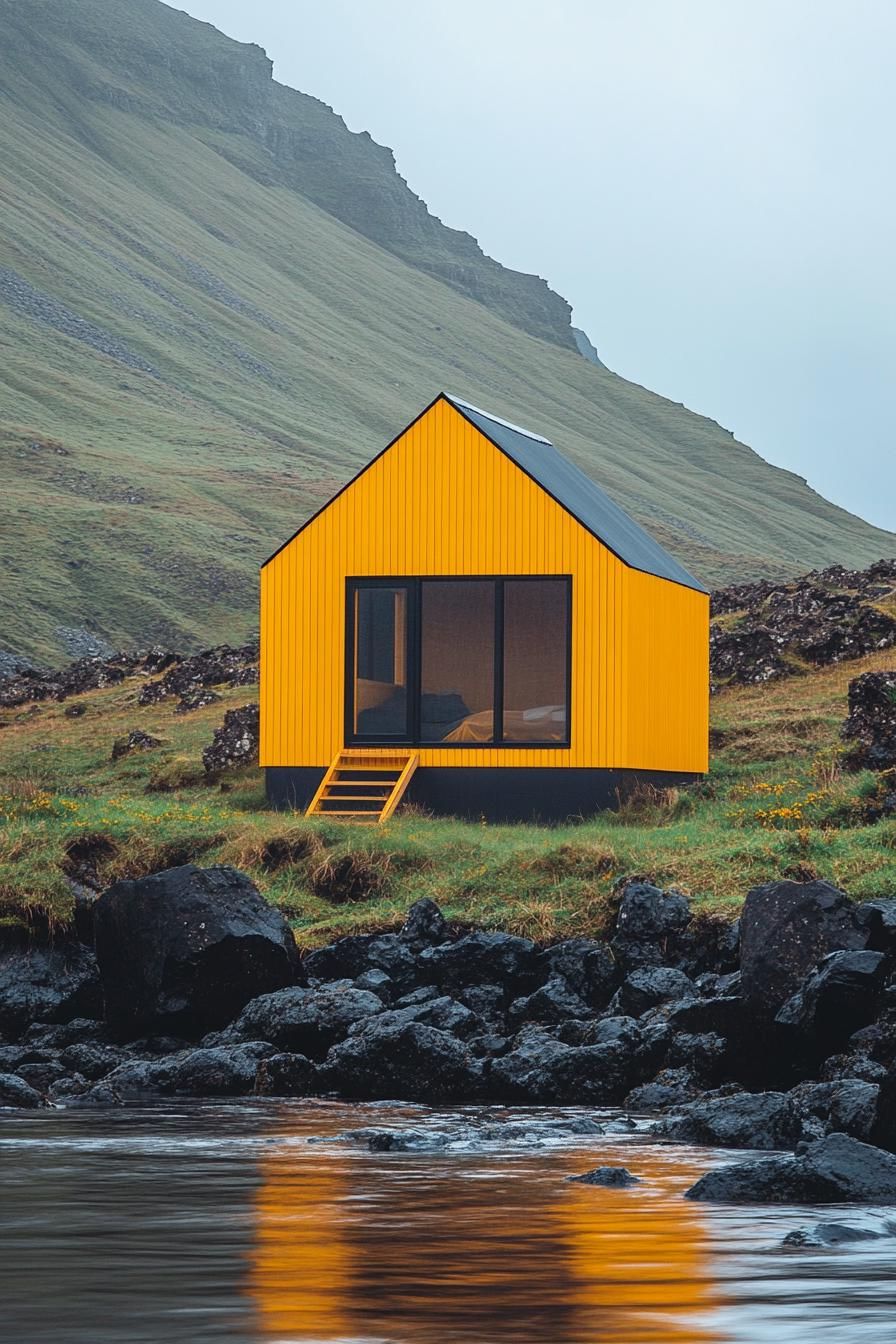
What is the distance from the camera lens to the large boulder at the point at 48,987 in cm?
2053

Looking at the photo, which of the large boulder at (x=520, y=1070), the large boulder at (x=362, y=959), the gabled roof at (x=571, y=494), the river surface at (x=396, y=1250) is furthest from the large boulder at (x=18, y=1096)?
the gabled roof at (x=571, y=494)

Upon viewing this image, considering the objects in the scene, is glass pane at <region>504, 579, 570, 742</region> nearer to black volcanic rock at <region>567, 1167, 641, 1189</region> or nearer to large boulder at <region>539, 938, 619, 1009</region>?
large boulder at <region>539, 938, 619, 1009</region>

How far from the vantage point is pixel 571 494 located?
30.9 meters

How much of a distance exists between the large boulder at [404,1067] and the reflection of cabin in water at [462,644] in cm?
1091

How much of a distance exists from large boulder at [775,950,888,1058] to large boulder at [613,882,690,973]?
393 cm

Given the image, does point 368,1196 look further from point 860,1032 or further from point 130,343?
point 130,343

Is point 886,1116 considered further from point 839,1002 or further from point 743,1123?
point 839,1002

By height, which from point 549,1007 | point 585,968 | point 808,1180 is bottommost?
point 549,1007

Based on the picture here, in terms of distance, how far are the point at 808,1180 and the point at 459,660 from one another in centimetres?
1794

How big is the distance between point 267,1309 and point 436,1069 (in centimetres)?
816

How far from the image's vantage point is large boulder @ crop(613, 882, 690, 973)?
20.4 m

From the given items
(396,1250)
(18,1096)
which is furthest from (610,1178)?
(18,1096)

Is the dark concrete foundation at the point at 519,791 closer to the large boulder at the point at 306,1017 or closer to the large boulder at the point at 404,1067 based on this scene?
the large boulder at the point at 306,1017

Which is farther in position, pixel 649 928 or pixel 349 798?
pixel 349 798
